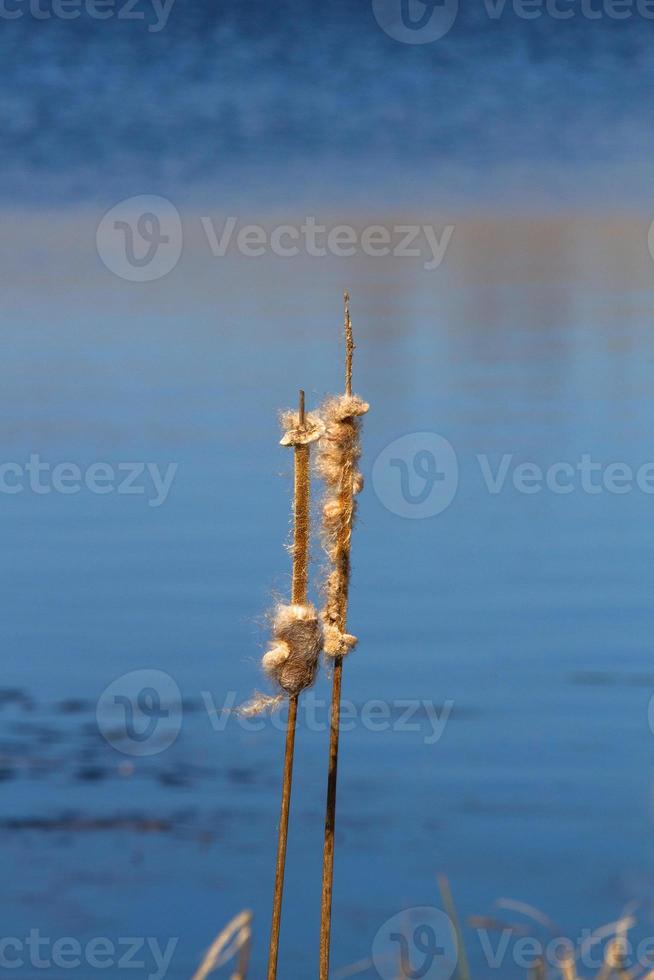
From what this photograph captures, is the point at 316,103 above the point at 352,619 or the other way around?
above

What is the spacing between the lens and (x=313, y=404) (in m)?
9.56

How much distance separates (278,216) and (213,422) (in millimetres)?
6019

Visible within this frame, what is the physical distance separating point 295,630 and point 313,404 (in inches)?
275

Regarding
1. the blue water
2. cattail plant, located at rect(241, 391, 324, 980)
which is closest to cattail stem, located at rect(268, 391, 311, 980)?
cattail plant, located at rect(241, 391, 324, 980)

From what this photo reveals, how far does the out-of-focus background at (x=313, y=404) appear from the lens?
5039 millimetres

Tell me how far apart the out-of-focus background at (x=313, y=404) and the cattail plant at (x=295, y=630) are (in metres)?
0.83

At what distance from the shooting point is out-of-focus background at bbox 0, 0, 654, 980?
504 cm

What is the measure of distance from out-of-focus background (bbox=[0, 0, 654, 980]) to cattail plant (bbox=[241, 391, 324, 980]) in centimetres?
83

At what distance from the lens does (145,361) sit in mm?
11750

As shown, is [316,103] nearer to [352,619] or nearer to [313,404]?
[313,404]

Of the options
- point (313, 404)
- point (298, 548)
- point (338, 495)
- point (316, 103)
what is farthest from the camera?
point (316, 103)

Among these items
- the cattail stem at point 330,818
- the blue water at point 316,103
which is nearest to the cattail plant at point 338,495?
the cattail stem at point 330,818

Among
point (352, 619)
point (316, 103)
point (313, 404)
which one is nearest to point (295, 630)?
point (352, 619)

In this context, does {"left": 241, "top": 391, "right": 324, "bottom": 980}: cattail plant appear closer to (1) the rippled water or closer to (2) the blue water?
(1) the rippled water
